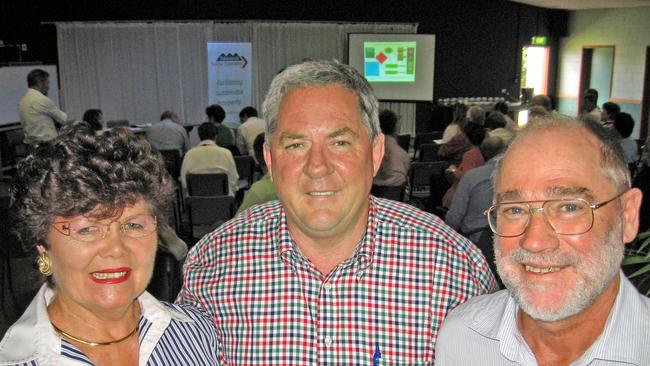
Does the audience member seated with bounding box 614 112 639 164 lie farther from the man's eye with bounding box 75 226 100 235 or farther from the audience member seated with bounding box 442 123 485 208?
the man's eye with bounding box 75 226 100 235

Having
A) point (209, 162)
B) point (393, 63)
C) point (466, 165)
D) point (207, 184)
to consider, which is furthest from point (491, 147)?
point (393, 63)

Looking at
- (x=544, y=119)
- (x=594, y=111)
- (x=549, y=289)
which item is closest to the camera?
(x=549, y=289)

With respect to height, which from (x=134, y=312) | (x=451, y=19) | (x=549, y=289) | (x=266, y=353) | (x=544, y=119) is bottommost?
(x=266, y=353)

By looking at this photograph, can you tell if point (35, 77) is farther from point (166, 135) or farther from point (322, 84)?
point (322, 84)

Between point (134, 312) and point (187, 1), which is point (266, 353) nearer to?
point (134, 312)

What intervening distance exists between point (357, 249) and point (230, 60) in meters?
12.2

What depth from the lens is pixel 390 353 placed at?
1878 mm

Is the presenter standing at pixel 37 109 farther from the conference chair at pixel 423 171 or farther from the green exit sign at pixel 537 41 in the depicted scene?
the green exit sign at pixel 537 41

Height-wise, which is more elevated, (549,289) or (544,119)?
(544,119)

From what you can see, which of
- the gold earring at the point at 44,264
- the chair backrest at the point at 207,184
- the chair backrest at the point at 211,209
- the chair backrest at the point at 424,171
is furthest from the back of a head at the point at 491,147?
the gold earring at the point at 44,264

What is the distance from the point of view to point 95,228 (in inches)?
63.2

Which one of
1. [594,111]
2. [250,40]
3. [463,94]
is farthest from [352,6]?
[594,111]

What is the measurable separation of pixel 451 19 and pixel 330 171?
49.5ft

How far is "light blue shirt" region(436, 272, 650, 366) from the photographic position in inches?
58.0
